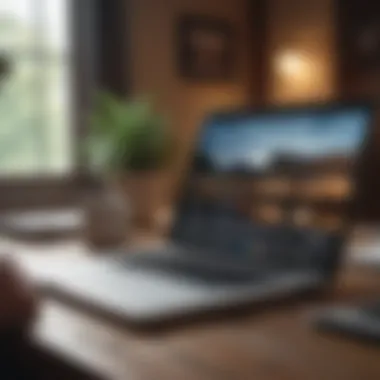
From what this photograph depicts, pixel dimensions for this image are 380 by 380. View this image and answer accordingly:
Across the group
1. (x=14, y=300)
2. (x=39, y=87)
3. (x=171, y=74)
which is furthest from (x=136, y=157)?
(x=14, y=300)

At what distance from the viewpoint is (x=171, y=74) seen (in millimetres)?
2381

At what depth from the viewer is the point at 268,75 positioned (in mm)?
2215

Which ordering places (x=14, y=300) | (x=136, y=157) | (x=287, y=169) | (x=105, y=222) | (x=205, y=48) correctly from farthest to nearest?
(x=205, y=48) → (x=136, y=157) → (x=105, y=222) → (x=287, y=169) → (x=14, y=300)

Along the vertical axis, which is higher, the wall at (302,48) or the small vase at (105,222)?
the wall at (302,48)

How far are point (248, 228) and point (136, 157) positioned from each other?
761 mm

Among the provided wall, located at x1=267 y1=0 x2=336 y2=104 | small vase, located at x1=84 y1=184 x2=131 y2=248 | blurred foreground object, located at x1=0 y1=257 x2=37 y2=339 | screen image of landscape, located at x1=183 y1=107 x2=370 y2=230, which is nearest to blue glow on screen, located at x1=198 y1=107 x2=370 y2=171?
screen image of landscape, located at x1=183 y1=107 x2=370 y2=230

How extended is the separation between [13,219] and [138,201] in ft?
1.06

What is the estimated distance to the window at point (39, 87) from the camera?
2.41 metres

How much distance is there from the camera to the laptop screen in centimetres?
112

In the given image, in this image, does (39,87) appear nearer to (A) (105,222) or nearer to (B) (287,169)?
(A) (105,222)

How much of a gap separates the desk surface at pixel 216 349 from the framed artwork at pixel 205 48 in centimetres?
151

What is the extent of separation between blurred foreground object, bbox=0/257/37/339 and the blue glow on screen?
615mm

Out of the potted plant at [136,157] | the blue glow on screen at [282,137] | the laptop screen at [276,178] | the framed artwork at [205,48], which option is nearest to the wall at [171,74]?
the framed artwork at [205,48]

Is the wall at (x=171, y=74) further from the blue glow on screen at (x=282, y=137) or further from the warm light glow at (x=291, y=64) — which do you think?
the blue glow on screen at (x=282, y=137)
